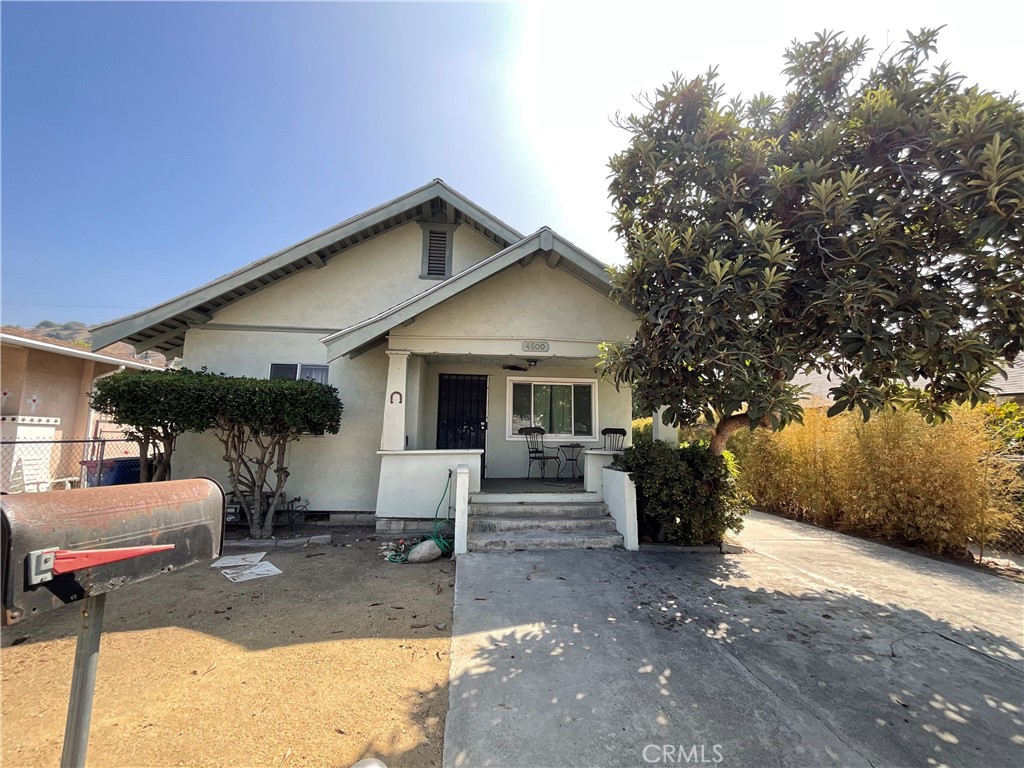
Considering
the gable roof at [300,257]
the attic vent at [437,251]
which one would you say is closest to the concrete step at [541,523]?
the attic vent at [437,251]

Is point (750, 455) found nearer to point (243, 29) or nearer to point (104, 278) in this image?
point (243, 29)

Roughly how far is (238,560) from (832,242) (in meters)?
8.72

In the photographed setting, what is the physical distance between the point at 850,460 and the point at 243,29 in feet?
44.9

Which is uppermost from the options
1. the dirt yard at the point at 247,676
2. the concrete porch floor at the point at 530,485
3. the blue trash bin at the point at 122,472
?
the blue trash bin at the point at 122,472

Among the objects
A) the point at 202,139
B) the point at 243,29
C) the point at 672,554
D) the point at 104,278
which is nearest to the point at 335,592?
the point at 672,554

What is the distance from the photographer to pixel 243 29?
7059 mm

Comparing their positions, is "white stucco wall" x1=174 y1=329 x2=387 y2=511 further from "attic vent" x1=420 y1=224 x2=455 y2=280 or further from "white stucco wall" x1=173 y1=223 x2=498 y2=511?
"attic vent" x1=420 y1=224 x2=455 y2=280

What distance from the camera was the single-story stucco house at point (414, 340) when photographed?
7238 millimetres

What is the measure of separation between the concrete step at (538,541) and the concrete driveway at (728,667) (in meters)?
0.41

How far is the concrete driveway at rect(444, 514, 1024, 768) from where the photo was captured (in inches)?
99.3

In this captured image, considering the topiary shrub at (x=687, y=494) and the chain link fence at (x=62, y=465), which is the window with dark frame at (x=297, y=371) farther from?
the topiary shrub at (x=687, y=494)

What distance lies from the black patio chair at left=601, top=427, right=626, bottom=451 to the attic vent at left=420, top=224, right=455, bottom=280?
510 cm

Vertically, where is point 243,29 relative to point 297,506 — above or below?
above

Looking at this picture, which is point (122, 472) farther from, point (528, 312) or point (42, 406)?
point (528, 312)
